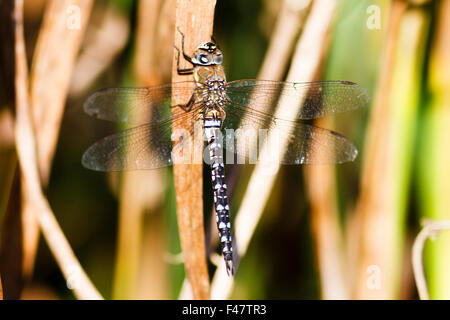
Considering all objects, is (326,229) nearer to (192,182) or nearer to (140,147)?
(192,182)

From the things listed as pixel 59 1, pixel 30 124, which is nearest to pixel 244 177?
pixel 30 124

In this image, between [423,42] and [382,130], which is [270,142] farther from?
[423,42]

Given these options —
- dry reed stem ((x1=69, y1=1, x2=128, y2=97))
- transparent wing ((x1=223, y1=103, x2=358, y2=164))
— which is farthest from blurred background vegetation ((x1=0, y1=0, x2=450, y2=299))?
transparent wing ((x1=223, y1=103, x2=358, y2=164))

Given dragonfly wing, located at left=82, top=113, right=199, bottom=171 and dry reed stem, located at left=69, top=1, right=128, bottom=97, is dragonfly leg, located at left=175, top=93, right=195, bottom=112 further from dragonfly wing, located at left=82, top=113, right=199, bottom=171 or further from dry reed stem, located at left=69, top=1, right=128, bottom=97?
dry reed stem, located at left=69, top=1, right=128, bottom=97

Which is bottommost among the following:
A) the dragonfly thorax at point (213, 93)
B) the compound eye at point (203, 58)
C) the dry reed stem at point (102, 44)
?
the dragonfly thorax at point (213, 93)

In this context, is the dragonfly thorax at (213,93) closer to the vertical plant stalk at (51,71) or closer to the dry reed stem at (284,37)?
the dry reed stem at (284,37)

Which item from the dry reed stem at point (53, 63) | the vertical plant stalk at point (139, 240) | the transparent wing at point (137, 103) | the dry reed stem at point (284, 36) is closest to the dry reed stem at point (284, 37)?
the dry reed stem at point (284, 36)
